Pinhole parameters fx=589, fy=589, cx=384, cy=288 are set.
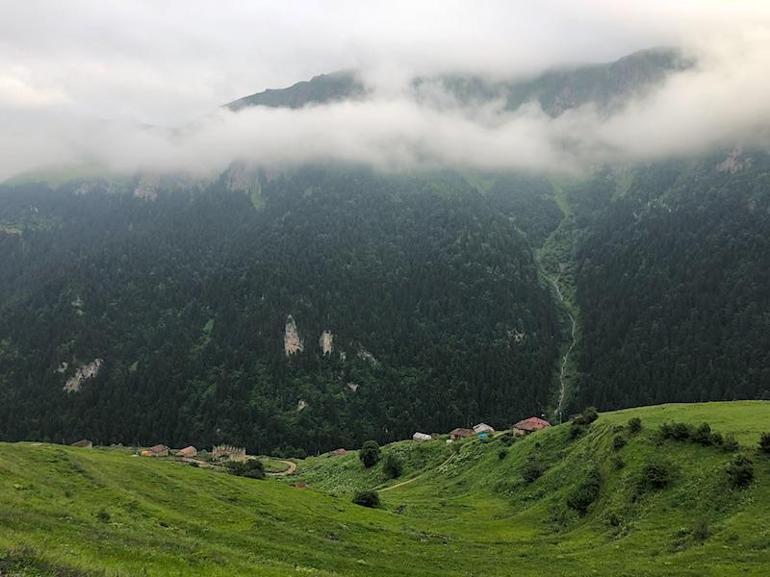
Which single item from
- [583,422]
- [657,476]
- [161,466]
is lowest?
[583,422]

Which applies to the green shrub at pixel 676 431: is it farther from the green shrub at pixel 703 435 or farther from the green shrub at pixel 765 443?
the green shrub at pixel 765 443

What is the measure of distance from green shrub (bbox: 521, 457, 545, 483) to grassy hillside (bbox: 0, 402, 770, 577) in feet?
2.51

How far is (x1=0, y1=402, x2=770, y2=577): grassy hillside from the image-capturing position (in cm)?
3195

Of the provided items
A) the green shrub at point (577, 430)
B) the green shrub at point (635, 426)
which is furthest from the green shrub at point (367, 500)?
the green shrub at point (635, 426)

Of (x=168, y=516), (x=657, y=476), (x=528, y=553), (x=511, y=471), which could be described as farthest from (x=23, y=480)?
(x=511, y=471)

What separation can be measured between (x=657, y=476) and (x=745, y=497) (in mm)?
8287

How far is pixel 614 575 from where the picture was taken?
39.8m

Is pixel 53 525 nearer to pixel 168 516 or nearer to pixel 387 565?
pixel 168 516

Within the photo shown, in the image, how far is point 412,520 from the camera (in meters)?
62.8

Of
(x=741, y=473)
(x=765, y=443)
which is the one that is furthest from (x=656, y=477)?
(x=765, y=443)

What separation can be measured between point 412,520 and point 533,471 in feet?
64.7

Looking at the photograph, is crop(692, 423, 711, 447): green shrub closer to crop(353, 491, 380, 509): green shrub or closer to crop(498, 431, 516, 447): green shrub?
crop(353, 491, 380, 509): green shrub

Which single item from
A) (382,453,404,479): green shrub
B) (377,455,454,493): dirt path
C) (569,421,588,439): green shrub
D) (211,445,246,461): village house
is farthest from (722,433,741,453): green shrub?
(211,445,246,461): village house

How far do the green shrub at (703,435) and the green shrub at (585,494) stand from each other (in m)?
10.2
